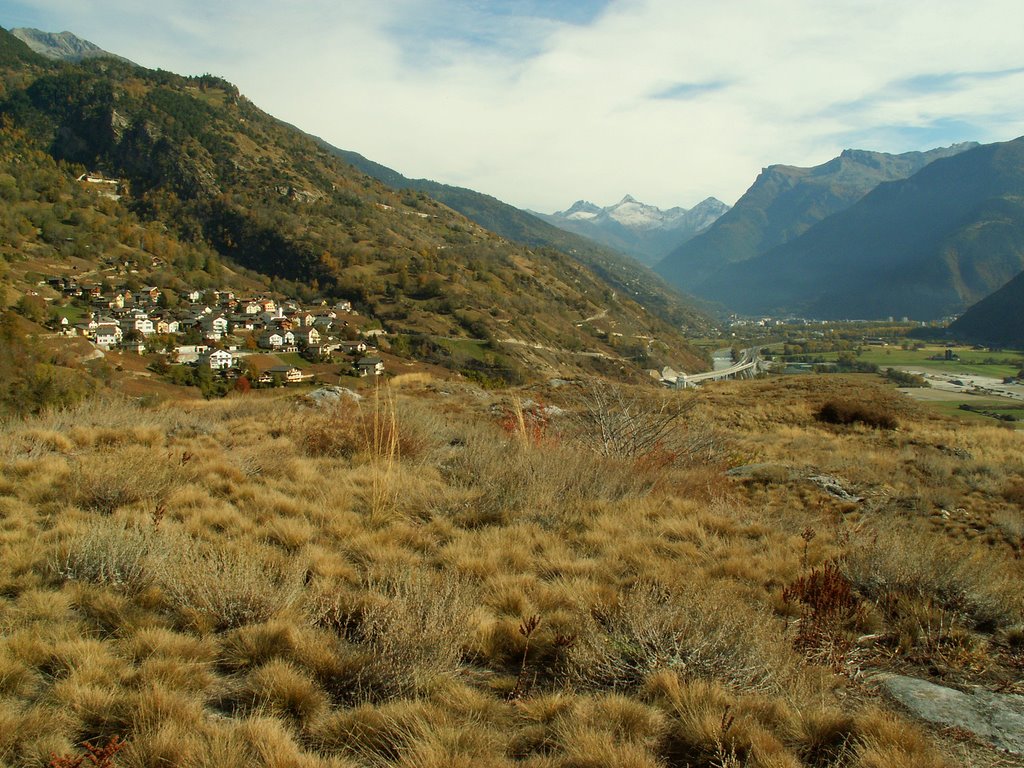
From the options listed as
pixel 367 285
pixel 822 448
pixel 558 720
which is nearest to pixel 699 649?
pixel 558 720

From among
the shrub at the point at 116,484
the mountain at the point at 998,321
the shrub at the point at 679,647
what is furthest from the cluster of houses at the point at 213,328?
the mountain at the point at 998,321

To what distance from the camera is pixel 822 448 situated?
1555cm

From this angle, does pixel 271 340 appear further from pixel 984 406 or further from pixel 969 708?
pixel 969 708

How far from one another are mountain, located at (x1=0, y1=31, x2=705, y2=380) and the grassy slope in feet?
212

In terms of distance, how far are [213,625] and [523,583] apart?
188 centimetres

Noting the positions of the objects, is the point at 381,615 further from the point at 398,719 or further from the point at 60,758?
the point at 60,758

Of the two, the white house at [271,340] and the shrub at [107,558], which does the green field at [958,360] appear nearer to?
the white house at [271,340]

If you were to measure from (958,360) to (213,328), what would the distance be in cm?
10280

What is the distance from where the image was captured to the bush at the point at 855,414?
20664 millimetres

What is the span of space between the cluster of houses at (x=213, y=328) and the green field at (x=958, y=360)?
68719 mm

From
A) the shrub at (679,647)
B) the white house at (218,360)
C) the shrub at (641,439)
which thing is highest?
the shrub at (679,647)

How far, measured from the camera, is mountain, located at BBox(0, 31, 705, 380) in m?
91.8

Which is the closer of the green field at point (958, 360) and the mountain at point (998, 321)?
the green field at point (958, 360)

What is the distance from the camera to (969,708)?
2.76m
